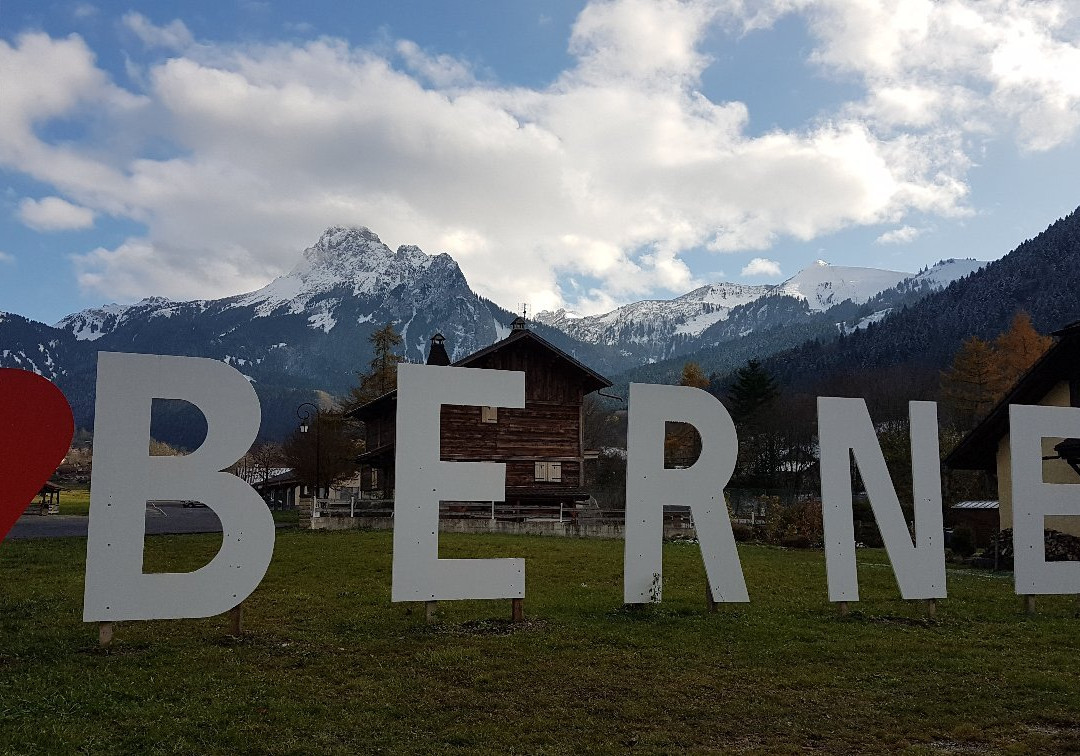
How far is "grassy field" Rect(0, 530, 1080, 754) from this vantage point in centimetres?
713

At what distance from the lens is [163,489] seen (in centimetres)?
1066

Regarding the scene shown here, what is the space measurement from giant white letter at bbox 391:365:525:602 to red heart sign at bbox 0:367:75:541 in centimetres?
442

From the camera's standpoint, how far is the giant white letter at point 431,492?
11945 millimetres

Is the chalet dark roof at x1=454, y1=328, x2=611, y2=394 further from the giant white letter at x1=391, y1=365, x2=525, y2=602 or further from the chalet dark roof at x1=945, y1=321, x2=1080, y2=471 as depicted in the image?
the giant white letter at x1=391, y1=365, x2=525, y2=602

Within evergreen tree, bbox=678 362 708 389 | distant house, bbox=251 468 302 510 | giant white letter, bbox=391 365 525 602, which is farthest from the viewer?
evergreen tree, bbox=678 362 708 389

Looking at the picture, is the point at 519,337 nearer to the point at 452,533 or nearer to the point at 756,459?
the point at 452,533

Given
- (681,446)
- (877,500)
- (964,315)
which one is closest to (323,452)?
(681,446)

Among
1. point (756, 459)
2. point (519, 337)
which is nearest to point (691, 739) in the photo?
point (519, 337)

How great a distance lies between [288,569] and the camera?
18.4 metres

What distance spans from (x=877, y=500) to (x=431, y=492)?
7722 mm

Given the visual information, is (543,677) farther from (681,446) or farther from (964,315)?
(964,315)

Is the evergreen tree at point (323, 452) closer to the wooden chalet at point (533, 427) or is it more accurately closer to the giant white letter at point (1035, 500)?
the wooden chalet at point (533, 427)

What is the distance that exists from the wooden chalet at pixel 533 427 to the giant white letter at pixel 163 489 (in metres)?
25.6

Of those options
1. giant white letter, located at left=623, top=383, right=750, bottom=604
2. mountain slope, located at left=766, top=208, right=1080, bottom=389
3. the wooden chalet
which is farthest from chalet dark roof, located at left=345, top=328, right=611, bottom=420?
mountain slope, located at left=766, top=208, right=1080, bottom=389
